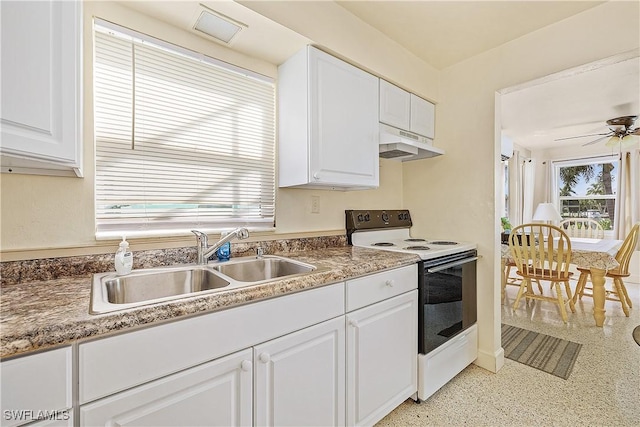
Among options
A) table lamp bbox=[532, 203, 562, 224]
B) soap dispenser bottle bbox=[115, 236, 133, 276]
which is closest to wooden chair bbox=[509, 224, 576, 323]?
table lamp bbox=[532, 203, 562, 224]

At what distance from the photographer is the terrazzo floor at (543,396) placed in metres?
1.61

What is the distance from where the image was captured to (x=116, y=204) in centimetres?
134

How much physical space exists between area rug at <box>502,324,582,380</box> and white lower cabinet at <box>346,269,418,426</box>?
1.18 meters

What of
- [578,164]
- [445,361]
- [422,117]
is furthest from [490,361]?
[578,164]

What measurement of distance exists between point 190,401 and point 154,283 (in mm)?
559

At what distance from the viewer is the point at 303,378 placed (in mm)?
1173

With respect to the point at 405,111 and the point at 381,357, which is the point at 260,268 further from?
the point at 405,111

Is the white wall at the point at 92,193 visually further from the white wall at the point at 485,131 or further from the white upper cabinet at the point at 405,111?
the white wall at the point at 485,131

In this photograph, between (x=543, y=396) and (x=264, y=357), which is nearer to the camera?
(x=264, y=357)

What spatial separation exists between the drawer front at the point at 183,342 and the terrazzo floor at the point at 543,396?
999mm

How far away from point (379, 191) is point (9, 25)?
2195 mm

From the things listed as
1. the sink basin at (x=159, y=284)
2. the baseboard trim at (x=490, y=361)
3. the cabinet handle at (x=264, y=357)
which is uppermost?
the sink basin at (x=159, y=284)

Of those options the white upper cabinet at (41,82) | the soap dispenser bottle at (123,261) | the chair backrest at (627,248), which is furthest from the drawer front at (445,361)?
the chair backrest at (627,248)

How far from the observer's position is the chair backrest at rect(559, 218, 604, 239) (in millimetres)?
4949
